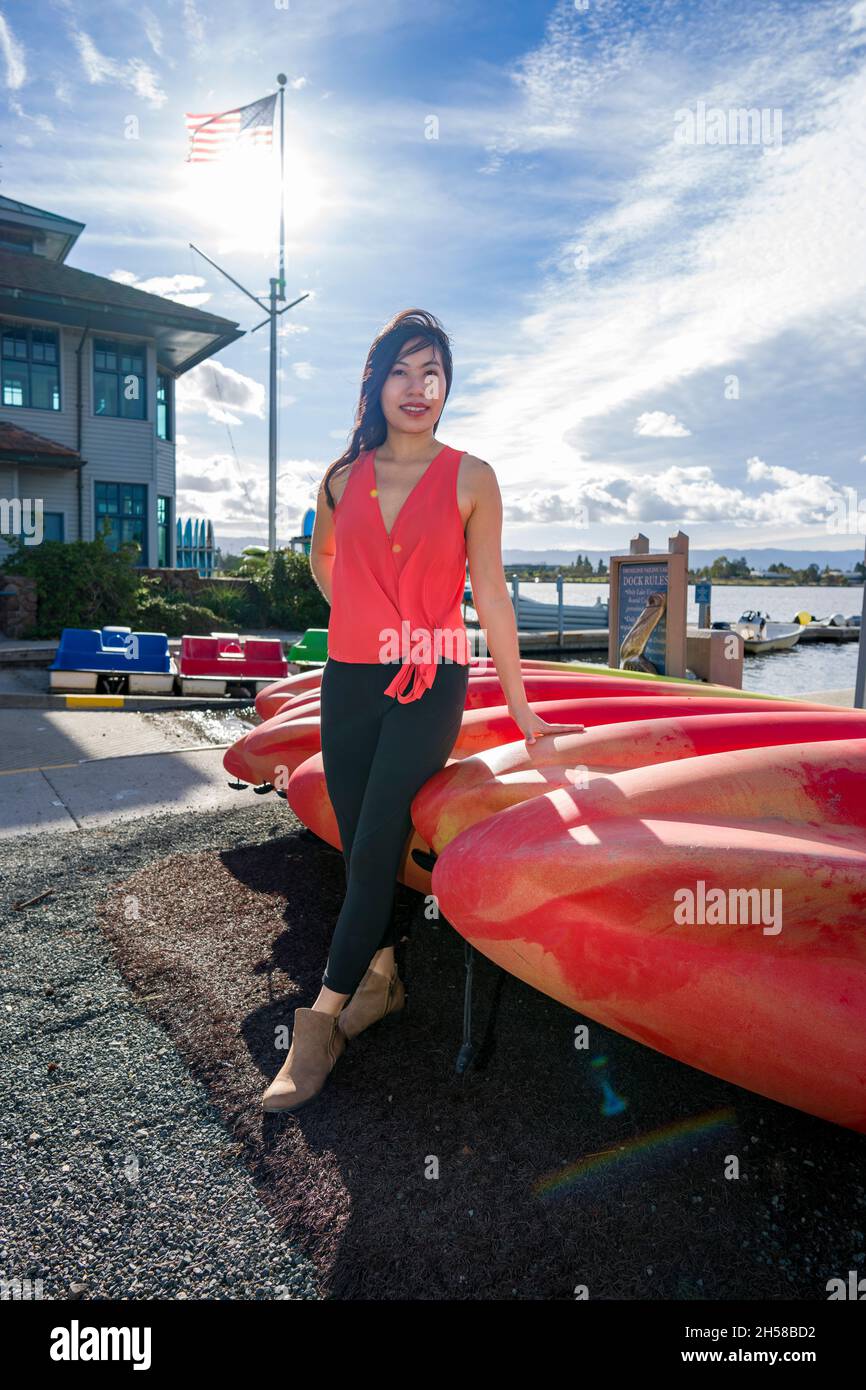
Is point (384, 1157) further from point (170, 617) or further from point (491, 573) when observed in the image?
point (170, 617)

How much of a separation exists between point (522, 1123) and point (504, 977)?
0.73 m

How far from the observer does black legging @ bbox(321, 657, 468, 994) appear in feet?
8.40

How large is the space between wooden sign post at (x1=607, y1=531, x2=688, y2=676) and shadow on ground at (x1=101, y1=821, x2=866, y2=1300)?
690cm

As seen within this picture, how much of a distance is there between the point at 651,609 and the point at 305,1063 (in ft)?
26.0

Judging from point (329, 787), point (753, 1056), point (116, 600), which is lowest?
point (753, 1056)

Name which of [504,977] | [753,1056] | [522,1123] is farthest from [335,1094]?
[753,1056]

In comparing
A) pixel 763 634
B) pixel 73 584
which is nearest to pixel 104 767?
pixel 73 584

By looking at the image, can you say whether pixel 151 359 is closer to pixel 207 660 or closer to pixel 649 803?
pixel 207 660

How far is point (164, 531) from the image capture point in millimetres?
23078

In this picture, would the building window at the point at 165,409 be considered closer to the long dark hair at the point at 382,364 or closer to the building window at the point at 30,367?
the building window at the point at 30,367

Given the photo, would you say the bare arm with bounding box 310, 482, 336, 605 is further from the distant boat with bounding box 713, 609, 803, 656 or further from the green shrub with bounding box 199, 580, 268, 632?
the distant boat with bounding box 713, 609, 803, 656

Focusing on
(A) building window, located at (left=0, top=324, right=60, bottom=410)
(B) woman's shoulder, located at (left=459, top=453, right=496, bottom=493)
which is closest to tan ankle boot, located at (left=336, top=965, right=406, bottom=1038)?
(B) woman's shoulder, located at (left=459, top=453, right=496, bottom=493)
